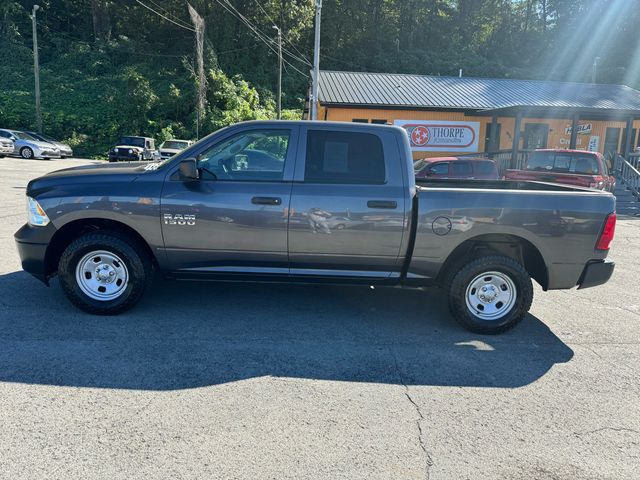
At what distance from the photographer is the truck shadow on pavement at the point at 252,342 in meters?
3.87

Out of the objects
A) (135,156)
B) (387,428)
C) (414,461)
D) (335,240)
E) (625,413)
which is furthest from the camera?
(135,156)

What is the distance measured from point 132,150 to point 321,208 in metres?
24.0

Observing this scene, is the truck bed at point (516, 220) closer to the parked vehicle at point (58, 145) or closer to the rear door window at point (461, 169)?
the rear door window at point (461, 169)

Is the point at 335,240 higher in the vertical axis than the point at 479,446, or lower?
higher

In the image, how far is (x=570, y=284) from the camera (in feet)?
16.1

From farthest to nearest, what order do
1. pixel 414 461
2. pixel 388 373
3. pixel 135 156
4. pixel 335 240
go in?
pixel 135 156
pixel 335 240
pixel 388 373
pixel 414 461

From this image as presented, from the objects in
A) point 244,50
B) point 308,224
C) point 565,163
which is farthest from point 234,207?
point 244,50

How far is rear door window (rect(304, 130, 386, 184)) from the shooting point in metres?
4.82

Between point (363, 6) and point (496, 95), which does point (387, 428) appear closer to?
point (496, 95)

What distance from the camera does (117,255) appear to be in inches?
189

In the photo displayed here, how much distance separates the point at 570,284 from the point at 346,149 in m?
2.58

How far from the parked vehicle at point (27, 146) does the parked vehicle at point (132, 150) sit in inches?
135

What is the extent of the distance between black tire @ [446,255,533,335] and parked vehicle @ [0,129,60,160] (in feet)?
89.3

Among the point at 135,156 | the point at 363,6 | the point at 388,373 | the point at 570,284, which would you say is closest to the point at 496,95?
the point at 135,156
